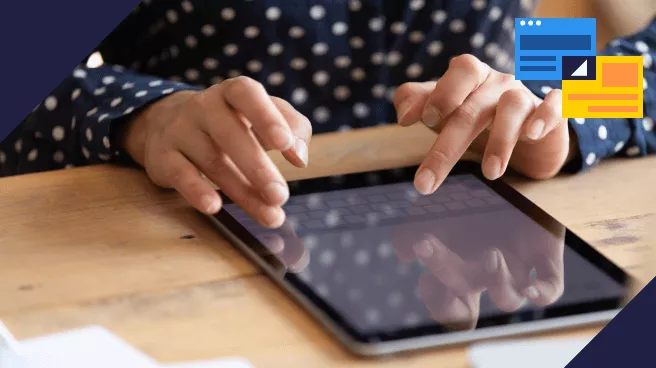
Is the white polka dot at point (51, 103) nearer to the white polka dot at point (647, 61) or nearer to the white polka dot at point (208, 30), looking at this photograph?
the white polka dot at point (208, 30)

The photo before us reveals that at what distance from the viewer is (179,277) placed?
18.6 inches

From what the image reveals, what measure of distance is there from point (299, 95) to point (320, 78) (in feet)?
0.08

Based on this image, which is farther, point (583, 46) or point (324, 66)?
point (324, 66)

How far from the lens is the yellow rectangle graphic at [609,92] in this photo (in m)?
0.64

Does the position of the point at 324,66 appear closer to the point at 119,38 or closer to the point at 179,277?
the point at 119,38

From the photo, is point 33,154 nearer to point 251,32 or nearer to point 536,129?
point 251,32

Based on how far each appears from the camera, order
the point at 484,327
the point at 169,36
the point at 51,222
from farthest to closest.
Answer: the point at 169,36, the point at 51,222, the point at 484,327

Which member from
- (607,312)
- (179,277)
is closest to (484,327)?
(607,312)

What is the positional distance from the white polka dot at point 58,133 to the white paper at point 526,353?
0.46 meters

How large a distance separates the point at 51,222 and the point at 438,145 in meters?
0.26

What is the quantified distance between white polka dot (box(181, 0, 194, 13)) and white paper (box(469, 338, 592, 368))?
0.49m

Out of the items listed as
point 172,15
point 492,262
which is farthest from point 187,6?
point 492,262

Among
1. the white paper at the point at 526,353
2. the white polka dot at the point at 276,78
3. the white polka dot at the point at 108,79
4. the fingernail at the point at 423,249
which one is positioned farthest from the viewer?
the white polka dot at the point at 276,78

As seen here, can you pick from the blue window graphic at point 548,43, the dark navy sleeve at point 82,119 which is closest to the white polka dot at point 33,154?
the dark navy sleeve at point 82,119
